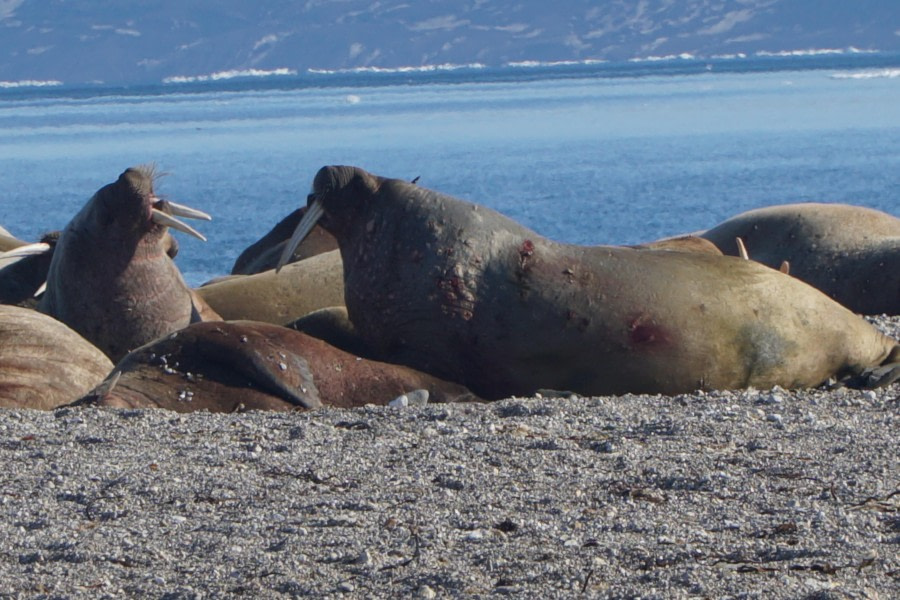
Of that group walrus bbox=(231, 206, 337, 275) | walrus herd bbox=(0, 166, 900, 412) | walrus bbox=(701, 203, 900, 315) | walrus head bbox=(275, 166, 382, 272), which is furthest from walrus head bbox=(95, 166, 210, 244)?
walrus bbox=(701, 203, 900, 315)

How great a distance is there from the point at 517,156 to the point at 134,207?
24143mm

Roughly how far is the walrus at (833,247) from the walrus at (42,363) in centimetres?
470

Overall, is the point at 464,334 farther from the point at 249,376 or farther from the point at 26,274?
the point at 26,274

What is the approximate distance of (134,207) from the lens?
274 inches

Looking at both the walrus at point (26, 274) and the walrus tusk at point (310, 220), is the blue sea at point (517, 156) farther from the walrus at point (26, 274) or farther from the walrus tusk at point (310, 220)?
the walrus tusk at point (310, 220)

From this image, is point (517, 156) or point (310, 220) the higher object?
point (310, 220)

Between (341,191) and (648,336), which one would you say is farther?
(341,191)

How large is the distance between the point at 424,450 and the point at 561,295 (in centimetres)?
156

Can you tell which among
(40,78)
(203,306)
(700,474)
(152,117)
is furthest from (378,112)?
(40,78)

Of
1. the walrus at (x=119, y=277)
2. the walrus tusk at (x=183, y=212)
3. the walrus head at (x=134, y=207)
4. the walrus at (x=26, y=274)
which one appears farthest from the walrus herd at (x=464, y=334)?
the walrus at (x=26, y=274)

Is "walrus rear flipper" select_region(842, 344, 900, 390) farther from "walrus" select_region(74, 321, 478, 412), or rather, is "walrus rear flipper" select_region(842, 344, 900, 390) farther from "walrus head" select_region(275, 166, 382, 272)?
"walrus head" select_region(275, 166, 382, 272)

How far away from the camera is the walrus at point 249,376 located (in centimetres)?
538

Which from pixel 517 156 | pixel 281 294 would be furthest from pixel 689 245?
pixel 517 156

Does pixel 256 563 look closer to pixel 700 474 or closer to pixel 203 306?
pixel 700 474
